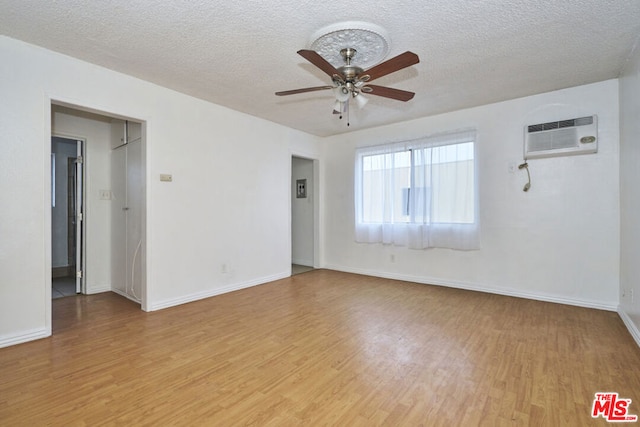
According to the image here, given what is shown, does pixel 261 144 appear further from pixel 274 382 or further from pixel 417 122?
pixel 274 382

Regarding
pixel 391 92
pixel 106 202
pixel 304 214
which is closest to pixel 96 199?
pixel 106 202

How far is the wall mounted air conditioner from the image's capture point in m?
3.38

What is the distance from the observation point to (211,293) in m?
3.98

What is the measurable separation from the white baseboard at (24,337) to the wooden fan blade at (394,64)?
11.8ft

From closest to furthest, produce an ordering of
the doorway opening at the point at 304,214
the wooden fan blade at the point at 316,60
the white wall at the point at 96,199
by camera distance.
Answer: the wooden fan blade at the point at 316,60 < the white wall at the point at 96,199 < the doorway opening at the point at 304,214

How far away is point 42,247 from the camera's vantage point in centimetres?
269

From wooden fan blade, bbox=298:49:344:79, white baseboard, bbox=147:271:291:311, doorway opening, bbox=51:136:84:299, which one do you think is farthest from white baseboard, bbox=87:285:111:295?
wooden fan blade, bbox=298:49:344:79

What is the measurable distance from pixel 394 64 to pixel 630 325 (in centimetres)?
322

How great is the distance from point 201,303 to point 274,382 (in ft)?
6.76

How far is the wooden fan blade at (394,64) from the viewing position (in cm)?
202

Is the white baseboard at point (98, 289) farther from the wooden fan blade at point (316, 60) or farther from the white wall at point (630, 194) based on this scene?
the white wall at point (630, 194)

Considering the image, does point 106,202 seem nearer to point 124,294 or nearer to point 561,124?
point 124,294

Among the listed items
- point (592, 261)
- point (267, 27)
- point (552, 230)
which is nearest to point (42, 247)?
point (267, 27)

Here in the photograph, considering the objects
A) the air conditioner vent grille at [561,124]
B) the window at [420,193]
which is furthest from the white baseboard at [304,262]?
the air conditioner vent grille at [561,124]
